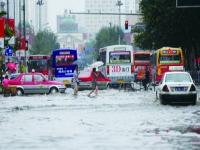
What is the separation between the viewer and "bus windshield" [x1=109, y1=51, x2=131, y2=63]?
59938 millimetres

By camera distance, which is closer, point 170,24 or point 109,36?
point 170,24

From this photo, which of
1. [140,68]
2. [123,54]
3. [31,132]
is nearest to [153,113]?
[31,132]

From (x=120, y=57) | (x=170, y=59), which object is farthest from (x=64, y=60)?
(x=170, y=59)

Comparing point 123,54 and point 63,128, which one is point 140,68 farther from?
point 63,128

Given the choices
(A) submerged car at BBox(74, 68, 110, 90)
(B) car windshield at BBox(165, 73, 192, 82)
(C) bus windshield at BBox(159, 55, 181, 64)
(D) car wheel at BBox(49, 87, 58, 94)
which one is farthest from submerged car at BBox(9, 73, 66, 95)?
(C) bus windshield at BBox(159, 55, 181, 64)

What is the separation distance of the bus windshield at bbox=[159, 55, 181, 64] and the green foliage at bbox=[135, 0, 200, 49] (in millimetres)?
5152

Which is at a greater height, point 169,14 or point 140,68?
point 169,14

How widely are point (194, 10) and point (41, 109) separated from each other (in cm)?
3485

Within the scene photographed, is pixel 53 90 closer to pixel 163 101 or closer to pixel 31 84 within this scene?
pixel 31 84

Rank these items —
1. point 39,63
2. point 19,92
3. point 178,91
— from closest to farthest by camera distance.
→ point 178,91
point 19,92
point 39,63

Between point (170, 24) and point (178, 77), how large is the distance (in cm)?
3519

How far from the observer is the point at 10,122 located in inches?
931

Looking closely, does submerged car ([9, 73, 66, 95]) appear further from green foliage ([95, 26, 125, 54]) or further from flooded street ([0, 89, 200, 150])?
green foliage ([95, 26, 125, 54])

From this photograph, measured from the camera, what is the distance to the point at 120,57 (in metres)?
60.1
